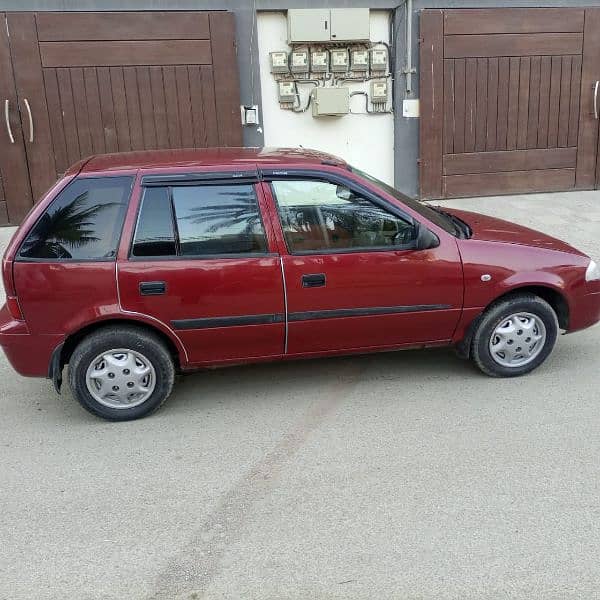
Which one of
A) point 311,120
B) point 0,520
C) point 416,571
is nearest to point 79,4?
point 311,120

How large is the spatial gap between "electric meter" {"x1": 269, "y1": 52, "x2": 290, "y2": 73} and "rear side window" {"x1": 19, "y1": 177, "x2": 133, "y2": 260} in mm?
5567

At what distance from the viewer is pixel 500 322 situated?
4297 millimetres

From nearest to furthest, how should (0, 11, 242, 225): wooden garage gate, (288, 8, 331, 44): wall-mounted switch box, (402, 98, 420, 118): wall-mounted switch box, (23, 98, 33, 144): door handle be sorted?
(0, 11, 242, 225): wooden garage gate → (23, 98, 33, 144): door handle → (288, 8, 331, 44): wall-mounted switch box → (402, 98, 420, 118): wall-mounted switch box

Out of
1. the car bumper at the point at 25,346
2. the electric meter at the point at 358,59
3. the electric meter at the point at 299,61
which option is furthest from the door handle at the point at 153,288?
the electric meter at the point at 358,59

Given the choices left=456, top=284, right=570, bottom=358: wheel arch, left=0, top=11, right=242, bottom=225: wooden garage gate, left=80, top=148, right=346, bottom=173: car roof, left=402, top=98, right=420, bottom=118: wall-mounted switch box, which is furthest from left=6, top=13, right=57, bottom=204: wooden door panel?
left=456, top=284, right=570, bottom=358: wheel arch

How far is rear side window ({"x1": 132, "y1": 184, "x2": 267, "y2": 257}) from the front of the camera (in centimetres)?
384

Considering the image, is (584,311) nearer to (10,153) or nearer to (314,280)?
(314,280)

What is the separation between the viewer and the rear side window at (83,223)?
378 centimetres

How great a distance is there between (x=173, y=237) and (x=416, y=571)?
234 centimetres

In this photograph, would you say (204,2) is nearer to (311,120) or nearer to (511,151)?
(311,120)

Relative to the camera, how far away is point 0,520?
3.04m

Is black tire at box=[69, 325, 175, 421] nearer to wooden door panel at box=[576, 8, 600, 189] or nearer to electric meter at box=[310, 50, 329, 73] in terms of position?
electric meter at box=[310, 50, 329, 73]

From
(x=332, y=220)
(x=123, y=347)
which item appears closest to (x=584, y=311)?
(x=332, y=220)

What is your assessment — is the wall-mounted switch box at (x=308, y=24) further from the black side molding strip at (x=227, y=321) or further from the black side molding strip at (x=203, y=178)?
the black side molding strip at (x=227, y=321)
